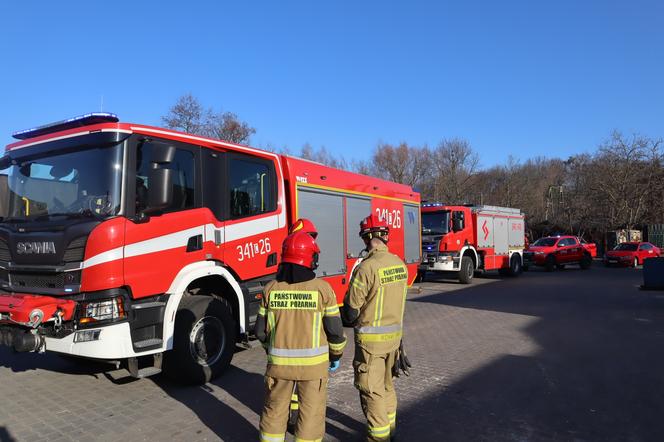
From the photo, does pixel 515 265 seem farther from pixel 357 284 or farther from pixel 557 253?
pixel 357 284

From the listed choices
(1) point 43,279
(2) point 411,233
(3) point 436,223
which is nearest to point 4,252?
(1) point 43,279

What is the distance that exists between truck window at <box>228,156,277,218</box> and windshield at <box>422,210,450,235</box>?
10.8 m

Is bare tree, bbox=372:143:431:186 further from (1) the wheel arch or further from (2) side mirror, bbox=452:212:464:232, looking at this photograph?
(1) the wheel arch

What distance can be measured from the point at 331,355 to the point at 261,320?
22.7 inches

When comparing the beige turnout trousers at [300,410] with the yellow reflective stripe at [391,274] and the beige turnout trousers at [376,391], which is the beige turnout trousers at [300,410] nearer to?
the beige turnout trousers at [376,391]

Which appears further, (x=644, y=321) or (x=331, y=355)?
(x=644, y=321)

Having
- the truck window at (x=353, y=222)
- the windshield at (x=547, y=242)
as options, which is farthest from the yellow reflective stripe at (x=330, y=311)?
the windshield at (x=547, y=242)

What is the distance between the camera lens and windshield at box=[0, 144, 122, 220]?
4.68 metres

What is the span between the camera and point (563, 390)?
5180mm

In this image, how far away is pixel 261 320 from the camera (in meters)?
3.22

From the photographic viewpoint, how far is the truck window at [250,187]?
19.7 ft

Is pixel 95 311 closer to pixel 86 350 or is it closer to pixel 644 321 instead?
pixel 86 350

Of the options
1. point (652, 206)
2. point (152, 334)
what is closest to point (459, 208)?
point (152, 334)

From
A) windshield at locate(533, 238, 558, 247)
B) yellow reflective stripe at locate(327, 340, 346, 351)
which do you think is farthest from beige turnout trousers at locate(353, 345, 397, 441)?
windshield at locate(533, 238, 558, 247)
